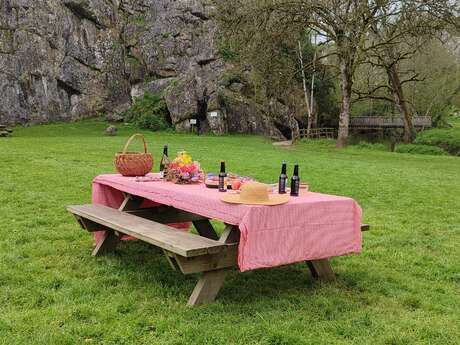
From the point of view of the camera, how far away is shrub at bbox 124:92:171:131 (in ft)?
108

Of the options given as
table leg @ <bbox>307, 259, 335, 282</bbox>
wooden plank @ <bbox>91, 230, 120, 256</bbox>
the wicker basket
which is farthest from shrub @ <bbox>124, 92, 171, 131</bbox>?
table leg @ <bbox>307, 259, 335, 282</bbox>

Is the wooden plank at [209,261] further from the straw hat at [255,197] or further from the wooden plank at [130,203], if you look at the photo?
the wooden plank at [130,203]

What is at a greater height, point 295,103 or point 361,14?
point 361,14

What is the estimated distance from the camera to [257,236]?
383 cm

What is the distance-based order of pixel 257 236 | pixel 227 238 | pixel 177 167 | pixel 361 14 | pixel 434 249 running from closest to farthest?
pixel 257 236, pixel 227 238, pixel 177 167, pixel 434 249, pixel 361 14

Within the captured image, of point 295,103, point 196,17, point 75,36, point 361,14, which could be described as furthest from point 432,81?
point 75,36

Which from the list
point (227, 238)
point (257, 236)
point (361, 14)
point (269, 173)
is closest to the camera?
point (257, 236)

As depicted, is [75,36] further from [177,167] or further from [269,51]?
[177,167]

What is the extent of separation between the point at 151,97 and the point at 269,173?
2385 centimetres

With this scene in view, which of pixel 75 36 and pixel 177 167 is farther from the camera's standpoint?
pixel 75 36

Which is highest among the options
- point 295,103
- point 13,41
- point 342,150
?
point 13,41

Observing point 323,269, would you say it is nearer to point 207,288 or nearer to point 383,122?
point 207,288

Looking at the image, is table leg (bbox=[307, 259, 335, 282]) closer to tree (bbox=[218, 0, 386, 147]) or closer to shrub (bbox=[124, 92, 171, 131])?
tree (bbox=[218, 0, 386, 147])

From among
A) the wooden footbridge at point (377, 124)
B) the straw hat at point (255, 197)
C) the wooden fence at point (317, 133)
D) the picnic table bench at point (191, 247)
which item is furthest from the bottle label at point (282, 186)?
the wooden footbridge at point (377, 124)
